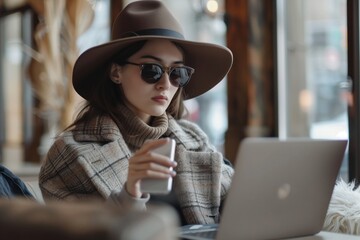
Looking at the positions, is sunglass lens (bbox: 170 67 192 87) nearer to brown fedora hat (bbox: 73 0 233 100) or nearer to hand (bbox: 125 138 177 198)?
brown fedora hat (bbox: 73 0 233 100)

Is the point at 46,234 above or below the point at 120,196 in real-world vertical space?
above

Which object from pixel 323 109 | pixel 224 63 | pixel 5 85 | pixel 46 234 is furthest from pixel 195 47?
pixel 5 85

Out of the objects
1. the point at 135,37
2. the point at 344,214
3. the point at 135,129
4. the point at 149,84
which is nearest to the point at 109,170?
the point at 135,129

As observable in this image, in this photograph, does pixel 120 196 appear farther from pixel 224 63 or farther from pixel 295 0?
pixel 295 0

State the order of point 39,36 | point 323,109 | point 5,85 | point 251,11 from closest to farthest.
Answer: point 323,109, point 251,11, point 39,36, point 5,85

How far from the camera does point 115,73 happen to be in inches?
88.5

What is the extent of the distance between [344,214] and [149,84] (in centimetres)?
70

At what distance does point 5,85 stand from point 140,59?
22.0 ft

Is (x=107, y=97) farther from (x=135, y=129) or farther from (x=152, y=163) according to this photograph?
(x=152, y=163)

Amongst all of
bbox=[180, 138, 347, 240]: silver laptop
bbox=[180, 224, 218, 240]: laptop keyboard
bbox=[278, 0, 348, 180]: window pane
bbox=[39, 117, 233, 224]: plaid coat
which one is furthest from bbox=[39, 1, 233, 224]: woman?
bbox=[278, 0, 348, 180]: window pane

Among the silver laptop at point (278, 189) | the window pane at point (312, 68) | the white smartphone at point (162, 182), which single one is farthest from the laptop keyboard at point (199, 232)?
the window pane at point (312, 68)

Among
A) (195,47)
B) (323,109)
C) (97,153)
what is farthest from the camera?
(323,109)

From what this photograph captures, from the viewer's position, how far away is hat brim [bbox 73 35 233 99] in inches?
85.9

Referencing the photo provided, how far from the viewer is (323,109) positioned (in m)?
5.02
